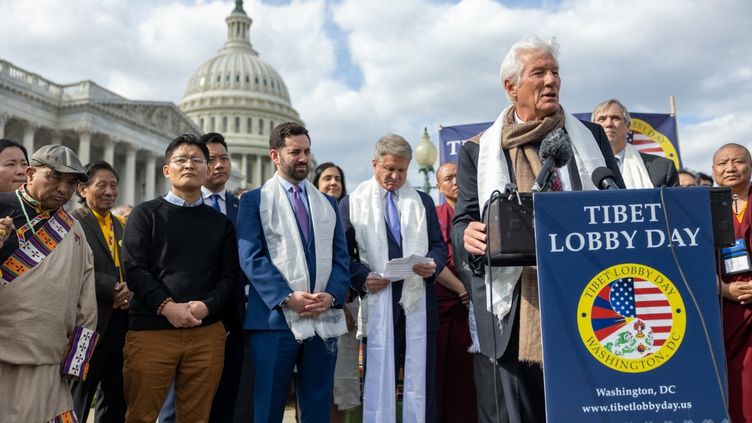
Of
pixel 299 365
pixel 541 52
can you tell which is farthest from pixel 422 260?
pixel 541 52

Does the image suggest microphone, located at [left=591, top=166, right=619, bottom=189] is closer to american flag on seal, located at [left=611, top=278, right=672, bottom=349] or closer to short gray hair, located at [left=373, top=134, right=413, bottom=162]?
american flag on seal, located at [left=611, top=278, right=672, bottom=349]

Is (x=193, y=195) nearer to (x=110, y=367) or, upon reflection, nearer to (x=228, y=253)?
(x=228, y=253)

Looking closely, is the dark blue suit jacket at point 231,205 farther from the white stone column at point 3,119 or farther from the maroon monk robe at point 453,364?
the white stone column at point 3,119

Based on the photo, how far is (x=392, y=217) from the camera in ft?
17.0

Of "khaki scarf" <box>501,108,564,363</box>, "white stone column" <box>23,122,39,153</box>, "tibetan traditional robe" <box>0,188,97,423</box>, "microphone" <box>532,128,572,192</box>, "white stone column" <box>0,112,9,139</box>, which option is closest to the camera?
"microphone" <box>532,128,572,192</box>

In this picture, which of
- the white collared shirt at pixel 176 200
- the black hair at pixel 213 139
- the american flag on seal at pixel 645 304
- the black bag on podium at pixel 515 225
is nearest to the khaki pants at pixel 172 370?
the white collared shirt at pixel 176 200

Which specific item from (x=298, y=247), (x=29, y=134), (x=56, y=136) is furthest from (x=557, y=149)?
(x=56, y=136)

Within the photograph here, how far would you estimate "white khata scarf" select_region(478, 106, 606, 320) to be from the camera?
2.67 metres

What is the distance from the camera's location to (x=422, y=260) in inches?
186

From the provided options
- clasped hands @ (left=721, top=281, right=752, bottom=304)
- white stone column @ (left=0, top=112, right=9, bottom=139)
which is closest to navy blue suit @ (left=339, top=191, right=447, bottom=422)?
clasped hands @ (left=721, top=281, right=752, bottom=304)

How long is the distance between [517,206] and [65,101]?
51.8 m

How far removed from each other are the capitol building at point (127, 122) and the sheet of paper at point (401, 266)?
42.8 metres

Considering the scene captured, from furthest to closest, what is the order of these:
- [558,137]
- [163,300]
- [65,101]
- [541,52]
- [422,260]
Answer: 1. [65,101]
2. [422,260]
3. [163,300]
4. [541,52]
5. [558,137]

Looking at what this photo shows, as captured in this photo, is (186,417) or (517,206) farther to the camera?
(186,417)
